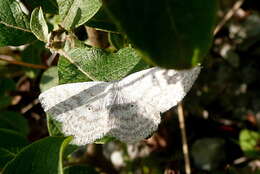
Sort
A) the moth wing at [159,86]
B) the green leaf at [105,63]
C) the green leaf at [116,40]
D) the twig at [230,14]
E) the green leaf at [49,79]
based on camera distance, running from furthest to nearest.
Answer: the twig at [230,14] < the green leaf at [49,79] < the green leaf at [116,40] < the green leaf at [105,63] < the moth wing at [159,86]

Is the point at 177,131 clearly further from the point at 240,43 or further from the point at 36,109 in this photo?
the point at 36,109

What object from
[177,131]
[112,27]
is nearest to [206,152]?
[177,131]

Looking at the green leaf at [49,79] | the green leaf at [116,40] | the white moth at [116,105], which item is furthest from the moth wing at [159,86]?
the green leaf at [49,79]

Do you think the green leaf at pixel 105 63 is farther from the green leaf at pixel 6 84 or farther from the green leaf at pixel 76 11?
the green leaf at pixel 6 84

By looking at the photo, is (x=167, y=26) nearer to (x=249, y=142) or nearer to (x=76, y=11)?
(x=76, y=11)

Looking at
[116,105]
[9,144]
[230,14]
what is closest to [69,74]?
[116,105]

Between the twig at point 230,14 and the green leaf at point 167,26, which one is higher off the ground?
Answer: the green leaf at point 167,26
